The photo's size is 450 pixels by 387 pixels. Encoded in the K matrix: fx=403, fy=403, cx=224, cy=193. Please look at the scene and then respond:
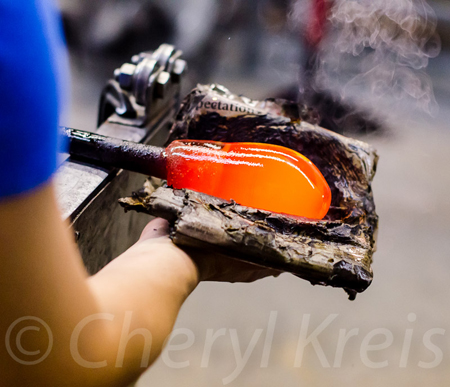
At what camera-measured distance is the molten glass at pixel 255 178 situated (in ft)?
2.44

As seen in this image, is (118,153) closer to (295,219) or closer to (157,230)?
(157,230)

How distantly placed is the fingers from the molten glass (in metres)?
0.11

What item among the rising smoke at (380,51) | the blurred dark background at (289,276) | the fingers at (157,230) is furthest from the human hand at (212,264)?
the rising smoke at (380,51)

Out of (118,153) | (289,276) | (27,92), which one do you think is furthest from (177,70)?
(27,92)

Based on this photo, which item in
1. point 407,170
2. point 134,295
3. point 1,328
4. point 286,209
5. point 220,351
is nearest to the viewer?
point 1,328

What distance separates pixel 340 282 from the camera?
2.04 ft

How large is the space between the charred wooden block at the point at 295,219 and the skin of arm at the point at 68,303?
11 centimetres

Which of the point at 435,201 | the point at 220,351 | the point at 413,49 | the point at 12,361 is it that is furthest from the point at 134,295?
the point at 413,49

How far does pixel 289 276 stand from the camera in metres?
1.49

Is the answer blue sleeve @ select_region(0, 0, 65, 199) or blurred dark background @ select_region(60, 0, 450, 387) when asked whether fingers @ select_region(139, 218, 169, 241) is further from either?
blurred dark background @ select_region(60, 0, 450, 387)

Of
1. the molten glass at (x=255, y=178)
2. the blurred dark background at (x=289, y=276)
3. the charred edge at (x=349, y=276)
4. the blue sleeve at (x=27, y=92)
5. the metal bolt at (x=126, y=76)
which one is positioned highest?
the blue sleeve at (x=27, y=92)

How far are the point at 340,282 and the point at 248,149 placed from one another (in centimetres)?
31

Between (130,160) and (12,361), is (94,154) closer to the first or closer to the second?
(130,160)

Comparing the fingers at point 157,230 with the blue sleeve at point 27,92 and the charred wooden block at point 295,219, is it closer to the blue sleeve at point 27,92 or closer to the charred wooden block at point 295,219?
the charred wooden block at point 295,219
